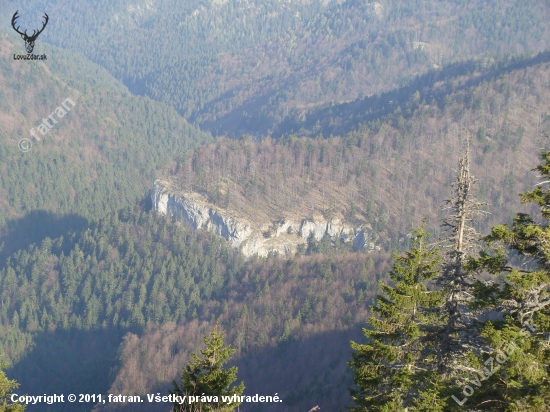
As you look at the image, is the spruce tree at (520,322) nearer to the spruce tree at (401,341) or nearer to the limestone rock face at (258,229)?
the spruce tree at (401,341)

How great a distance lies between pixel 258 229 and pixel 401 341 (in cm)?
9758

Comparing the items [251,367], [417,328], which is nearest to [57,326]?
[251,367]

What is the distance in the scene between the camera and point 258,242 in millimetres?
113062

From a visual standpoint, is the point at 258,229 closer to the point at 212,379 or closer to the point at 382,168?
the point at 382,168

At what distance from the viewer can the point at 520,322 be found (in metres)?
14.3

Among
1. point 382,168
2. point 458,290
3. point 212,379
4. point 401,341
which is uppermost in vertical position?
point 382,168

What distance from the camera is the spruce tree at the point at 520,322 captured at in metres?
13.1

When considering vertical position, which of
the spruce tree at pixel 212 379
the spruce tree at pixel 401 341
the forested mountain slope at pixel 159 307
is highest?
the spruce tree at pixel 401 341

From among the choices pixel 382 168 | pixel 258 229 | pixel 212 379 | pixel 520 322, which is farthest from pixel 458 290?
pixel 382 168

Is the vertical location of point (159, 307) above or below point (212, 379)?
below

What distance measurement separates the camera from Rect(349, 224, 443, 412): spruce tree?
16594mm

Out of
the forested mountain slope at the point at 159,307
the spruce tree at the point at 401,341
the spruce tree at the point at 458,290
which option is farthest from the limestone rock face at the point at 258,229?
the spruce tree at the point at 458,290

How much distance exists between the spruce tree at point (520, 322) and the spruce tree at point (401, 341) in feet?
5.86

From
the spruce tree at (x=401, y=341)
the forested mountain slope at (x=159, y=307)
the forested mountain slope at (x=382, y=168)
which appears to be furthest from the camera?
the forested mountain slope at (x=382, y=168)
